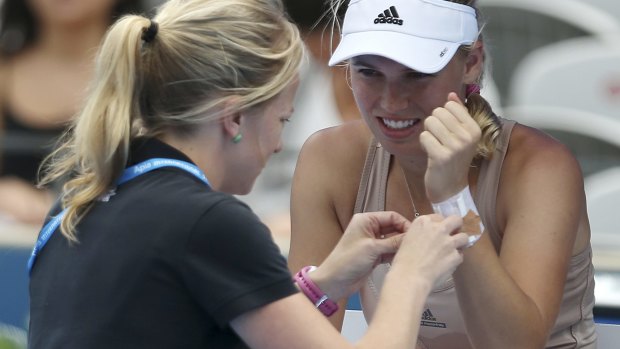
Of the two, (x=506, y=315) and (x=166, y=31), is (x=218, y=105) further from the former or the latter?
(x=506, y=315)

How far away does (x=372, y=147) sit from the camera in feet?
7.64

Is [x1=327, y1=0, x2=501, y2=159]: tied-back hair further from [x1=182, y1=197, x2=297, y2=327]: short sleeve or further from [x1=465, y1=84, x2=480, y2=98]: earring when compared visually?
[x1=182, y1=197, x2=297, y2=327]: short sleeve

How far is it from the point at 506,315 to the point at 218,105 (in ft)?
2.09

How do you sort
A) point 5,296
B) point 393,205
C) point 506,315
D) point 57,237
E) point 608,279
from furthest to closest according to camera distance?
point 5,296
point 608,279
point 393,205
point 506,315
point 57,237

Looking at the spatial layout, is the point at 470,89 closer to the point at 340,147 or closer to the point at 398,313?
the point at 340,147

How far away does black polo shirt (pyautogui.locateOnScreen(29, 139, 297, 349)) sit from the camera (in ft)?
5.08

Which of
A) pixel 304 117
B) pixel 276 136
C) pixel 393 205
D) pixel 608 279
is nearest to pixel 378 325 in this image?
pixel 276 136

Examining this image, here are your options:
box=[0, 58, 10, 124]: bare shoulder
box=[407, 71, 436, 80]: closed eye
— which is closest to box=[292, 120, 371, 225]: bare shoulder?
box=[407, 71, 436, 80]: closed eye

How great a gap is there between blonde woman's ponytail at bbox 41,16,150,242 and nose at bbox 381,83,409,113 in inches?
21.4

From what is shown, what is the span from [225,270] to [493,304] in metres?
0.57

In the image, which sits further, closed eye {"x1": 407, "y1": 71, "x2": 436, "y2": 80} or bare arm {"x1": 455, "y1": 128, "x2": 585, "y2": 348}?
closed eye {"x1": 407, "y1": 71, "x2": 436, "y2": 80}

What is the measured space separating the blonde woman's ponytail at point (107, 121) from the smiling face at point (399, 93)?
0.53 m

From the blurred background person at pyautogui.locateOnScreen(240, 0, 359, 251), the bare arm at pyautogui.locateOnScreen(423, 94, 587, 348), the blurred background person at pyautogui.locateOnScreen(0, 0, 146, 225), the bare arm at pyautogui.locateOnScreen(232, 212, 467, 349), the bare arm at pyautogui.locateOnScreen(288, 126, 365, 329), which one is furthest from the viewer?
the blurred background person at pyautogui.locateOnScreen(0, 0, 146, 225)

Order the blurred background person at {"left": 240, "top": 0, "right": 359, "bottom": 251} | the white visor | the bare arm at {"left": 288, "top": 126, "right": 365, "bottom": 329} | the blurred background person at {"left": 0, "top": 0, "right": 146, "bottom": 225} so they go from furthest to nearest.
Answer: the blurred background person at {"left": 0, "top": 0, "right": 146, "bottom": 225} < the blurred background person at {"left": 240, "top": 0, "right": 359, "bottom": 251} < the bare arm at {"left": 288, "top": 126, "right": 365, "bottom": 329} < the white visor
